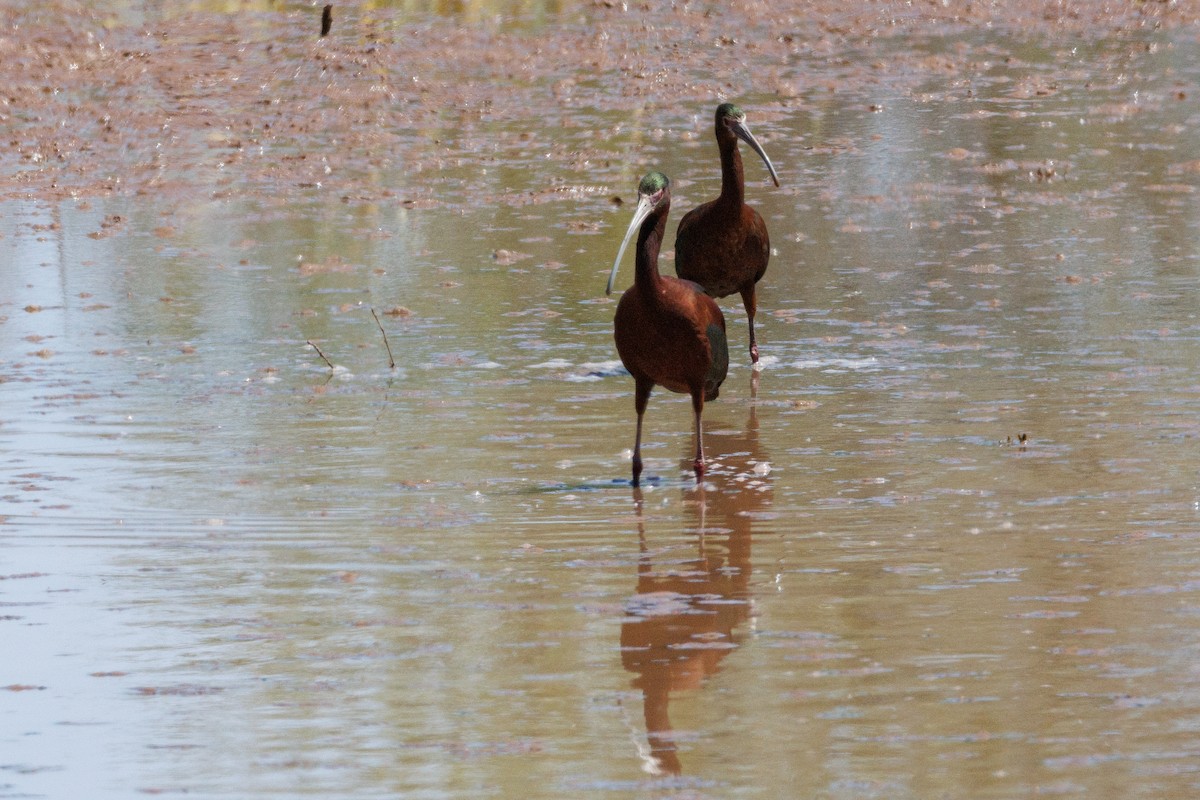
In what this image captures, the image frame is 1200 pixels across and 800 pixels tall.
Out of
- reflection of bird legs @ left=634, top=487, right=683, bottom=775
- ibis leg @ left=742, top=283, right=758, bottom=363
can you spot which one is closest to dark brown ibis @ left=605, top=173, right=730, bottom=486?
ibis leg @ left=742, top=283, right=758, bottom=363

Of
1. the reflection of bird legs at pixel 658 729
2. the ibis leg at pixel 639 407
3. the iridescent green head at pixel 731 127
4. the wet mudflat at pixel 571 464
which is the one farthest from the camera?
the iridescent green head at pixel 731 127

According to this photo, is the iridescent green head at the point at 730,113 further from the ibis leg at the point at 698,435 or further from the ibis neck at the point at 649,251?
the ibis leg at the point at 698,435

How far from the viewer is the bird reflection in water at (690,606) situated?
6.25 m

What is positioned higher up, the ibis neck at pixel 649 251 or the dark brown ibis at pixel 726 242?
the ibis neck at pixel 649 251

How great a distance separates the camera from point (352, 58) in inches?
952

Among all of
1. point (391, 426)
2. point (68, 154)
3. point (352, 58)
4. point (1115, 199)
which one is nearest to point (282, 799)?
point (391, 426)

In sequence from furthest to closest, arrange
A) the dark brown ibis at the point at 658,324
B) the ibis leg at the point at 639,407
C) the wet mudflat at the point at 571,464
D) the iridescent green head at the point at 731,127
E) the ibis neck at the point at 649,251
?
the iridescent green head at the point at 731,127 < the ibis leg at the point at 639,407 < the dark brown ibis at the point at 658,324 < the ibis neck at the point at 649,251 < the wet mudflat at the point at 571,464

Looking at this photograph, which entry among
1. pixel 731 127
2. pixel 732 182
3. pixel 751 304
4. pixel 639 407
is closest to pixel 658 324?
pixel 639 407

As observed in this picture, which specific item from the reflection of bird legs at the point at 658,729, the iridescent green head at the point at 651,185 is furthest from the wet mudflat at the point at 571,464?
→ the iridescent green head at the point at 651,185

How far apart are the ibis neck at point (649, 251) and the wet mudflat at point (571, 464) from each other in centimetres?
97

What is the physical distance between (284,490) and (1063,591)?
12.2ft

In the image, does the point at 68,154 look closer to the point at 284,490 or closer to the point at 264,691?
the point at 284,490

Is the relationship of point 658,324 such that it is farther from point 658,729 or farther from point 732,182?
point 658,729

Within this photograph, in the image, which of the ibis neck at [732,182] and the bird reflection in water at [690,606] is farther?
the ibis neck at [732,182]
